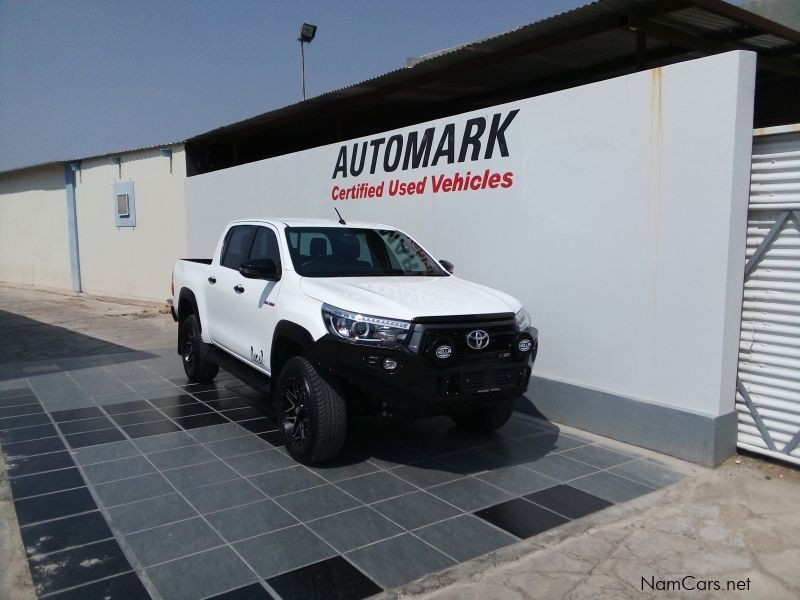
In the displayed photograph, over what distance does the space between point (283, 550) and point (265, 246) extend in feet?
10.2

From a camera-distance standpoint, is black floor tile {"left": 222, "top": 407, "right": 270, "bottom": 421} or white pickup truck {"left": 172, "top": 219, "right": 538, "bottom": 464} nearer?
white pickup truck {"left": 172, "top": 219, "right": 538, "bottom": 464}

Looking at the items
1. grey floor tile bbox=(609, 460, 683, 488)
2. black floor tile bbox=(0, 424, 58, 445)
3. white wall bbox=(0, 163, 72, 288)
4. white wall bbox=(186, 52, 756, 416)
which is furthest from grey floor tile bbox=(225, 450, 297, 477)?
white wall bbox=(0, 163, 72, 288)

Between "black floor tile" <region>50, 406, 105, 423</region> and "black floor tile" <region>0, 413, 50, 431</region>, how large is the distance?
101 millimetres

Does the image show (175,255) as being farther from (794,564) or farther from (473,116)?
(794,564)

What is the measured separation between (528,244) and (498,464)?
7.47 ft

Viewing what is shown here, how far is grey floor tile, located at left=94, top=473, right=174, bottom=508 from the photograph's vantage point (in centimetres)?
438

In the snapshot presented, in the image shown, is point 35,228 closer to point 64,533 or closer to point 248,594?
point 64,533

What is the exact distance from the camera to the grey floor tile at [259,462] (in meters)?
4.94

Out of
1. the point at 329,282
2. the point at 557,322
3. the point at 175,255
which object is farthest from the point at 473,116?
the point at 175,255

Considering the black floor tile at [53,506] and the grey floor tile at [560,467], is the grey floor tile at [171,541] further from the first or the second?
the grey floor tile at [560,467]

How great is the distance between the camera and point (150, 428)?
5.96 metres

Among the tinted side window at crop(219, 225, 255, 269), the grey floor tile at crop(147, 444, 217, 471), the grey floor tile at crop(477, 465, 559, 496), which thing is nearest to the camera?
the grey floor tile at crop(477, 465, 559, 496)

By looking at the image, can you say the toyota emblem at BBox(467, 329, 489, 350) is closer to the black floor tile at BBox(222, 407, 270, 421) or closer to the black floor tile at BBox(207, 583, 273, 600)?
the black floor tile at BBox(207, 583, 273, 600)

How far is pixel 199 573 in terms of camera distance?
11.3 ft
